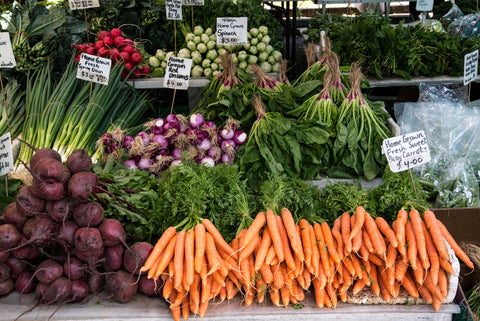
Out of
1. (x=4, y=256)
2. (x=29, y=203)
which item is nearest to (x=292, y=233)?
(x=29, y=203)

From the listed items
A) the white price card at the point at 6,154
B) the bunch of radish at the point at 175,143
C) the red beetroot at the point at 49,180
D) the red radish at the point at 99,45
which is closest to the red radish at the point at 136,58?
the red radish at the point at 99,45

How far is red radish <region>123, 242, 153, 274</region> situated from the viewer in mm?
1882

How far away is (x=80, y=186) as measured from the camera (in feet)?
5.78

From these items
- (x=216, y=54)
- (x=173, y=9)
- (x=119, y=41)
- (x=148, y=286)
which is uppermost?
(x=173, y=9)

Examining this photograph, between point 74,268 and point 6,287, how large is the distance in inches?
14.6

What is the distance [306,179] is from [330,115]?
490mm

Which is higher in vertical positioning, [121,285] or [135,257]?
[135,257]

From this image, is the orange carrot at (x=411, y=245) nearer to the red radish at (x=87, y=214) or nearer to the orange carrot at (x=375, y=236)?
the orange carrot at (x=375, y=236)

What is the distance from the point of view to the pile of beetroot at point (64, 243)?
1.77 meters

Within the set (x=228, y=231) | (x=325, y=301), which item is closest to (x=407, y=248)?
(x=325, y=301)

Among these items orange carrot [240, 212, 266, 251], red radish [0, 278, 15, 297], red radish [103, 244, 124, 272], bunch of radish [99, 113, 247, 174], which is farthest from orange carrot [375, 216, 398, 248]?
red radish [0, 278, 15, 297]

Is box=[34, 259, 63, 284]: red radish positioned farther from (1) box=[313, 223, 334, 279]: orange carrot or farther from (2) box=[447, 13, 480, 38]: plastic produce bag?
(2) box=[447, 13, 480, 38]: plastic produce bag

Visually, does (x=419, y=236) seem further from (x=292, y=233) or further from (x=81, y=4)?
(x=81, y=4)

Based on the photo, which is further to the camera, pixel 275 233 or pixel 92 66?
pixel 92 66
